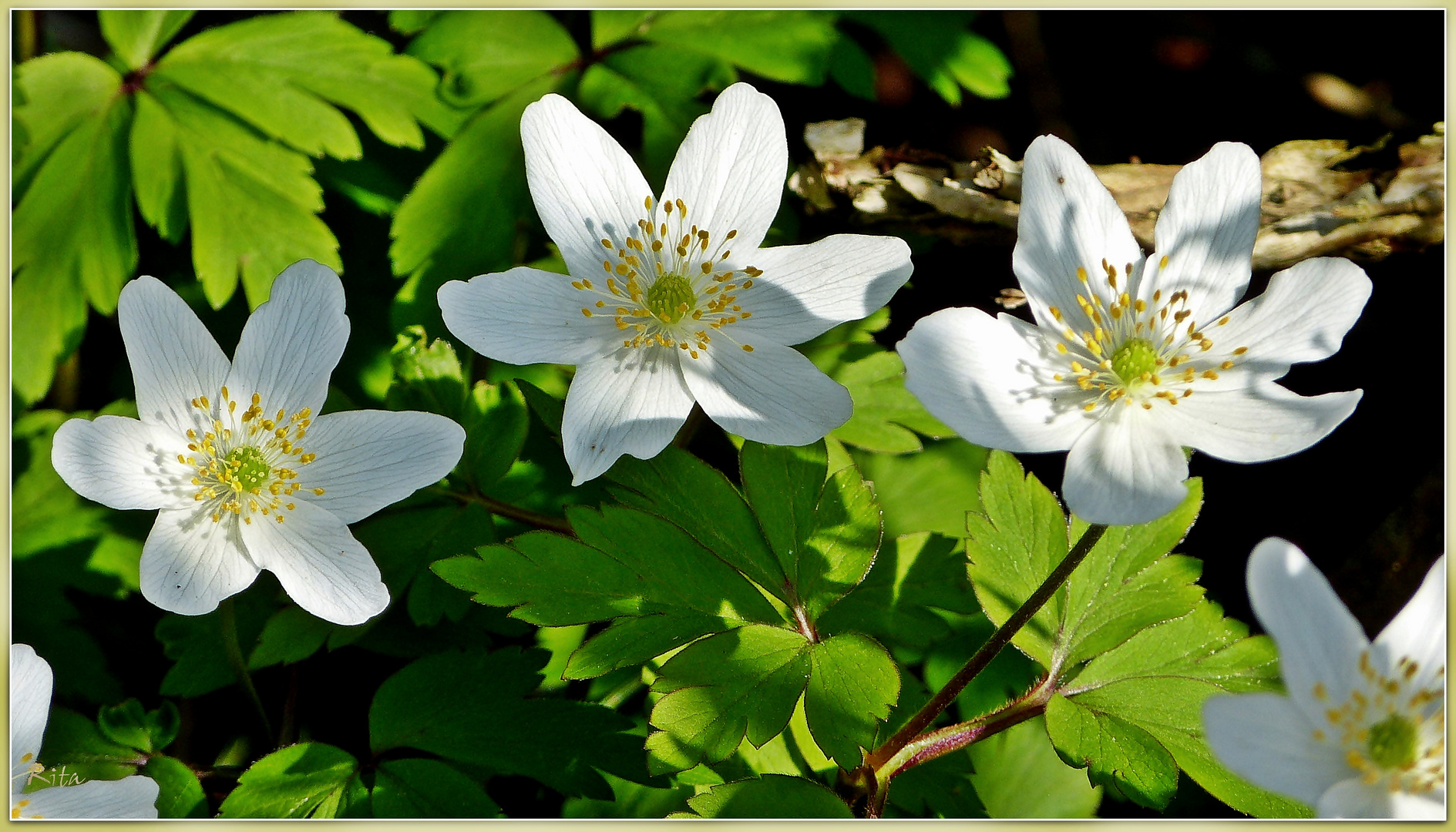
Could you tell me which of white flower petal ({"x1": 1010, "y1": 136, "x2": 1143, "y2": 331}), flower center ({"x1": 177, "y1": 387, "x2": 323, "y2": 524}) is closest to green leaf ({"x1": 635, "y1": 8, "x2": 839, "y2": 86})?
white flower petal ({"x1": 1010, "y1": 136, "x2": 1143, "y2": 331})

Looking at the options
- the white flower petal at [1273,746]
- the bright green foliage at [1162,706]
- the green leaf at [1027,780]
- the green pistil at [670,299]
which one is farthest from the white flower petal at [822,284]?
the green leaf at [1027,780]

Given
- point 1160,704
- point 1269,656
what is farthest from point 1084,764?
point 1269,656

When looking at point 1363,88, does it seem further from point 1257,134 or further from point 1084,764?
point 1084,764

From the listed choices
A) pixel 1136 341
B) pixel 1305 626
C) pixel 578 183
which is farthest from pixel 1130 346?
pixel 578 183

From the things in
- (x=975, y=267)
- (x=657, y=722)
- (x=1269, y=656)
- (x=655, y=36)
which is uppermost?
(x=655, y=36)

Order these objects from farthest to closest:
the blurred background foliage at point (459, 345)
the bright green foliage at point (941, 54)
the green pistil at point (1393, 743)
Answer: the bright green foliage at point (941, 54), the blurred background foliage at point (459, 345), the green pistil at point (1393, 743)

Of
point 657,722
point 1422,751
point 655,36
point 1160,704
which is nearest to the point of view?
point 1422,751

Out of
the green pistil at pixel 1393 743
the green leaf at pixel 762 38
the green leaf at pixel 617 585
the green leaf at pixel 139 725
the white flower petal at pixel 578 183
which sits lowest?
the green leaf at pixel 139 725

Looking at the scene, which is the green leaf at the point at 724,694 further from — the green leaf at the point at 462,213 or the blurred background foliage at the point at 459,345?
the green leaf at the point at 462,213
